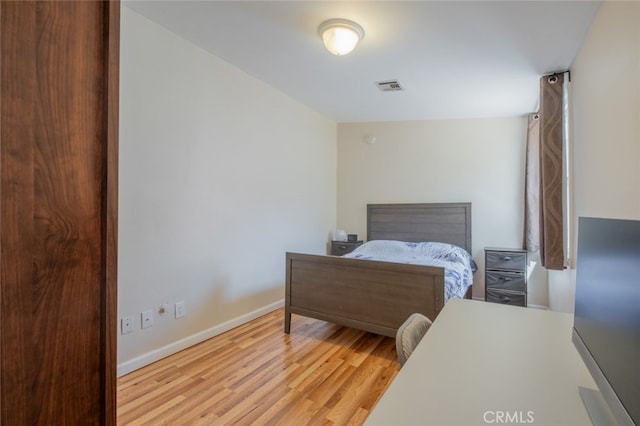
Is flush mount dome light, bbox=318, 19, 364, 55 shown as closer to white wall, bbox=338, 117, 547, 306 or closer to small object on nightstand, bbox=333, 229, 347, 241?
white wall, bbox=338, 117, 547, 306

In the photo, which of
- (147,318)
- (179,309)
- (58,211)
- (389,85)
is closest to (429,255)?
(389,85)

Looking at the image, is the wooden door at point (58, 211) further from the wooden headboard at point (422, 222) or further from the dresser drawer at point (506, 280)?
the wooden headboard at point (422, 222)

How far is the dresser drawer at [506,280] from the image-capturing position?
3.64 m

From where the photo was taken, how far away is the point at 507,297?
3691mm

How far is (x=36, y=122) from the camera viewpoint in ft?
2.52

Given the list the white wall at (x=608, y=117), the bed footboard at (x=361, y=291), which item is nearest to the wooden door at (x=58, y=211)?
the bed footboard at (x=361, y=291)

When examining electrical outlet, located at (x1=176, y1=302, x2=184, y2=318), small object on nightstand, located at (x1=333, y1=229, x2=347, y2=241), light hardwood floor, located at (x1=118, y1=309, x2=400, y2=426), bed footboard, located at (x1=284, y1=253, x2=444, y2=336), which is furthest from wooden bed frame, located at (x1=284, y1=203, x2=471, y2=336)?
small object on nightstand, located at (x1=333, y1=229, x2=347, y2=241)

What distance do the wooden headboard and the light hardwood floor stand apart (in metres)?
1.87

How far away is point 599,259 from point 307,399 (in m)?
1.68

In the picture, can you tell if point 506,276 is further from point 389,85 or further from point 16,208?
point 16,208

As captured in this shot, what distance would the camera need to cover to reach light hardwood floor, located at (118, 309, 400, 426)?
182 cm

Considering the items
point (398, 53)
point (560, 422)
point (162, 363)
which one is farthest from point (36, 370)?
point (398, 53)

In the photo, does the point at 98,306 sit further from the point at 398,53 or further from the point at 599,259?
the point at 398,53

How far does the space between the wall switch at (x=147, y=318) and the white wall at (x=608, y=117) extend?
2.93m
